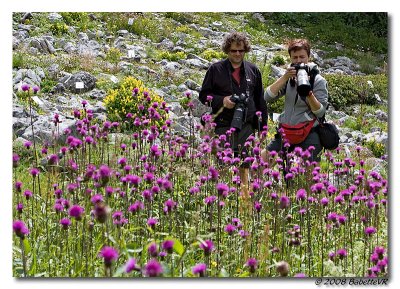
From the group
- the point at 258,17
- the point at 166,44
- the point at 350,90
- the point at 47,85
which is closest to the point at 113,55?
the point at 166,44

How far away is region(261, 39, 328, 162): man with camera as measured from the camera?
11.6 ft

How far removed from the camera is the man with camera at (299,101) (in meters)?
3.54

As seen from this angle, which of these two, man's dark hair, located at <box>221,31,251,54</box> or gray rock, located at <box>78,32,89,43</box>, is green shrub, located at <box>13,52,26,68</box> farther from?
man's dark hair, located at <box>221,31,251,54</box>

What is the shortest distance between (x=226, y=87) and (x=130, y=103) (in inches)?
26.2

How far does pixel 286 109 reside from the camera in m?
3.69

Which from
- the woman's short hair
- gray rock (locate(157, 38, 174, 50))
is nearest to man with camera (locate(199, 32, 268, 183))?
the woman's short hair

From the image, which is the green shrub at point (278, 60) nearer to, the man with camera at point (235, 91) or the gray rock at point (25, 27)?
the man with camera at point (235, 91)

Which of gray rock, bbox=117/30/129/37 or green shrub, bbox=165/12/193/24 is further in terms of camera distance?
gray rock, bbox=117/30/129/37

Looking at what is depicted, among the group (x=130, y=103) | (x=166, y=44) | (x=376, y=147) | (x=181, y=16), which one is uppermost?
(x=181, y=16)

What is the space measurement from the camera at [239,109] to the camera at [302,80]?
416mm

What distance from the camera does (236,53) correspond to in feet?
12.4

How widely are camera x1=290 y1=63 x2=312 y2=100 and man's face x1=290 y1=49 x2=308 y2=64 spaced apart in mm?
54

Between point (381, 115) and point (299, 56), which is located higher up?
point (299, 56)

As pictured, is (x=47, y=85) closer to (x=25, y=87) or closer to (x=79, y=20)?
(x=79, y=20)
